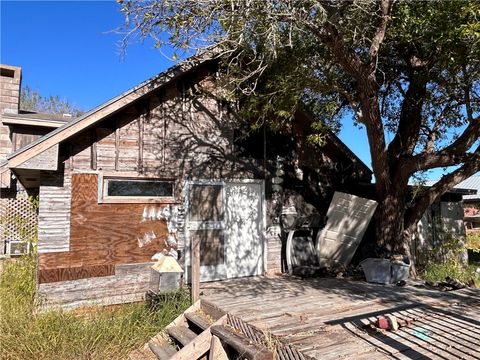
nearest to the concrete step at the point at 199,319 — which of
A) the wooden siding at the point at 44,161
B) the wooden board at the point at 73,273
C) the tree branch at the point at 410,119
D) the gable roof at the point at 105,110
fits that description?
the wooden board at the point at 73,273

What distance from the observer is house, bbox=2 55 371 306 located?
20.6ft

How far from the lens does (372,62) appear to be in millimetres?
6797

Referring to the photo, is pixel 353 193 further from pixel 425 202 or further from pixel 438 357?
pixel 438 357

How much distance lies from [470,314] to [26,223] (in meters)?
8.92

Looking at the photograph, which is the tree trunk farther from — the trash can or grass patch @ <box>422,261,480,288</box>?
grass patch @ <box>422,261,480,288</box>

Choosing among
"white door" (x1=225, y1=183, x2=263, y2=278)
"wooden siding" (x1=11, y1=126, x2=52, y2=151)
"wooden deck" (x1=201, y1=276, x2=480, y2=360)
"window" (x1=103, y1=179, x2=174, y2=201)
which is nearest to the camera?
"wooden deck" (x1=201, y1=276, x2=480, y2=360)

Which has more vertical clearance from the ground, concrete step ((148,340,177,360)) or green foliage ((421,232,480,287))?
green foliage ((421,232,480,287))

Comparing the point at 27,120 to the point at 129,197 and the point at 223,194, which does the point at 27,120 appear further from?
the point at 223,194

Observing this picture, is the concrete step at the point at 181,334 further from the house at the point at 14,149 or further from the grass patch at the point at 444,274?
the grass patch at the point at 444,274

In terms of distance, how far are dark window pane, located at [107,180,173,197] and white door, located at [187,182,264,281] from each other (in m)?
0.49

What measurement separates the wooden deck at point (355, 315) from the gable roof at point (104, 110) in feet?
11.3

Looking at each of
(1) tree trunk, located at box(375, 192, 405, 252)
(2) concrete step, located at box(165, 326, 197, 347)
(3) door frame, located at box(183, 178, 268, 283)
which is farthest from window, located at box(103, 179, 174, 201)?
(1) tree trunk, located at box(375, 192, 405, 252)

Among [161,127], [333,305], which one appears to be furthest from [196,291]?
[161,127]

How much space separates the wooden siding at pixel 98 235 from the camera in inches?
247
